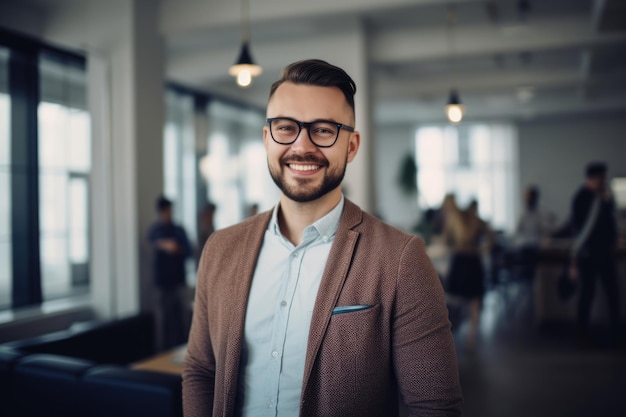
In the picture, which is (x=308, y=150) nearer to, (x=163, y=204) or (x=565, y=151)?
(x=163, y=204)

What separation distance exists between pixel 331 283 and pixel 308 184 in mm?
258

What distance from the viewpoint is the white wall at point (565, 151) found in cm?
1491

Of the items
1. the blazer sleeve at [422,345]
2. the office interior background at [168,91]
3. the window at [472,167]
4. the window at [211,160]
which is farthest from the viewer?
the window at [472,167]

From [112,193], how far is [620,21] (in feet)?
20.4

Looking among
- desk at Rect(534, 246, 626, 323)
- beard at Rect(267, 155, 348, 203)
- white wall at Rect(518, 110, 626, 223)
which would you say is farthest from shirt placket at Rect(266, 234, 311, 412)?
white wall at Rect(518, 110, 626, 223)

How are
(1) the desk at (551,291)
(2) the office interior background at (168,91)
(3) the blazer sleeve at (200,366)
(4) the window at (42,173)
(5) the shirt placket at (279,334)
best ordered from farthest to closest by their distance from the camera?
(1) the desk at (551,291) < (2) the office interior background at (168,91) < (4) the window at (42,173) < (3) the blazer sleeve at (200,366) < (5) the shirt placket at (279,334)

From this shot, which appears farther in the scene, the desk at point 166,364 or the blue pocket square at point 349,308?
the desk at point 166,364

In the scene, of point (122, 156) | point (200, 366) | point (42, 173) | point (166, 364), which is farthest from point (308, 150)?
point (42, 173)

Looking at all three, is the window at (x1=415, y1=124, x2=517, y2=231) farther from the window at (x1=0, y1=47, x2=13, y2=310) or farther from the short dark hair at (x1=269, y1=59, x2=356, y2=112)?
the short dark hair at (x1=269, y1=59, x2=356, y2=112)

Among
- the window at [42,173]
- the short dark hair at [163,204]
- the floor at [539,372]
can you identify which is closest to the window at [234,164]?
the window at [42,173]

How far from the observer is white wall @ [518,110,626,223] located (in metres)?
14.9

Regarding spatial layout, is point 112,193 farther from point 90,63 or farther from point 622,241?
point 622,241

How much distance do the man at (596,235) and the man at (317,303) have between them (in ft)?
17.5

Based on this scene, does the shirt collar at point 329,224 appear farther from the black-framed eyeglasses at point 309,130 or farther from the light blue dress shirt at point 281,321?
the black-framed eyeglasses at point 309,130
